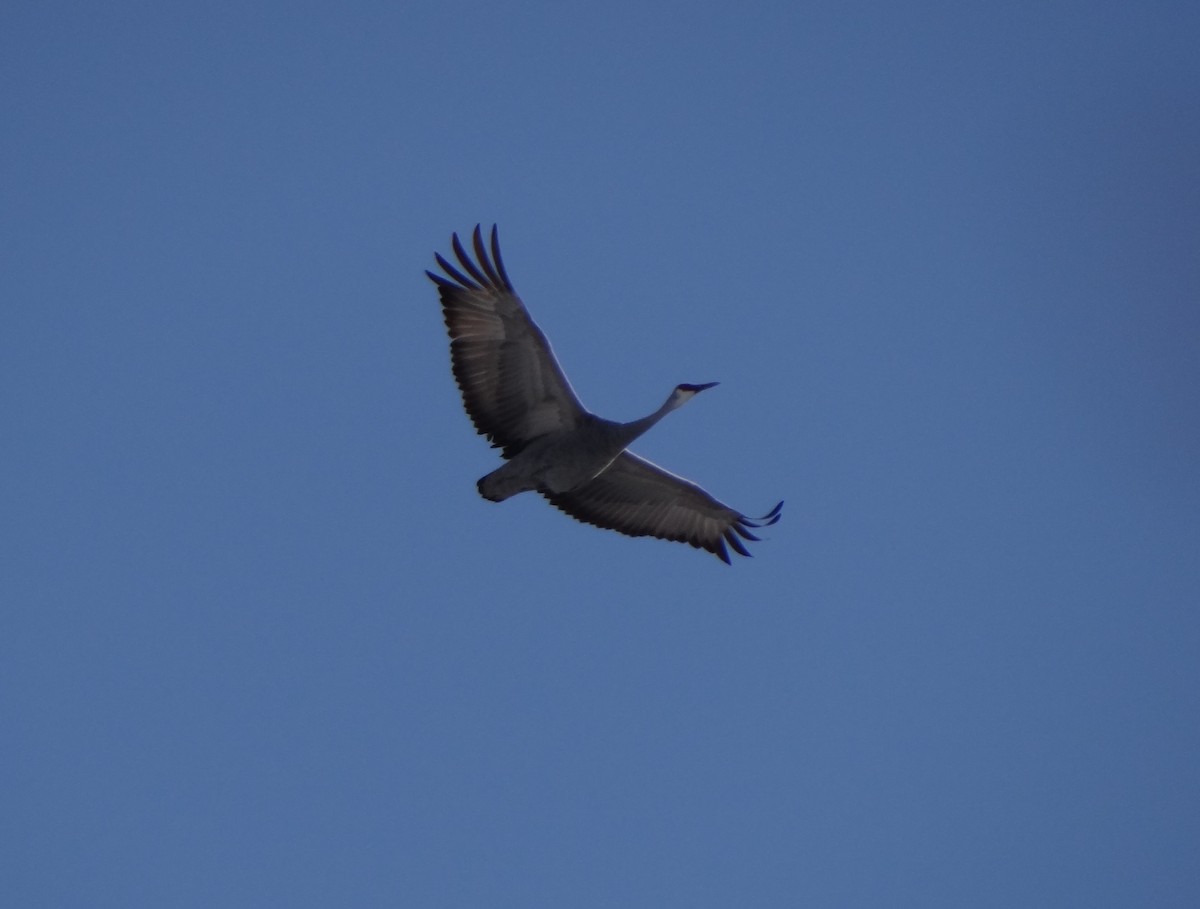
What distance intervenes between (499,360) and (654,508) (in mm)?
3118

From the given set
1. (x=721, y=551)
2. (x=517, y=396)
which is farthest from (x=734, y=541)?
(x=517, y=396)

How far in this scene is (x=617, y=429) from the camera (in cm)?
1538

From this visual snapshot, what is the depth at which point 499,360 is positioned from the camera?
51.0ft

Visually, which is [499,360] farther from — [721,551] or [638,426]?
[721,551]

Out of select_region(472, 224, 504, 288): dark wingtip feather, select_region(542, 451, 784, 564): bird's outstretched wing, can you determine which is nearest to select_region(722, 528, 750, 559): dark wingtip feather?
select_region(542, 451, 784, 564): bird's outstretched wing

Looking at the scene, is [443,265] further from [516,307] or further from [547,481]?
[547,481]

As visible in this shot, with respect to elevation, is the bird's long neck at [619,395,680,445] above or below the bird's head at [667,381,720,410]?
below

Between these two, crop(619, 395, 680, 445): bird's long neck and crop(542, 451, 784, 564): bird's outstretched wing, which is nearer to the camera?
crop(619, 395, 680, 445): bird's long neck

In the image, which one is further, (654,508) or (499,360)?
(654,508)

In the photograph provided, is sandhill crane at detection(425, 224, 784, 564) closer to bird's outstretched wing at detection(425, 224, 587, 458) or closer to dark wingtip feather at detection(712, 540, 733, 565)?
bird's outstretched wing at detection(425, 224, 587, 458)

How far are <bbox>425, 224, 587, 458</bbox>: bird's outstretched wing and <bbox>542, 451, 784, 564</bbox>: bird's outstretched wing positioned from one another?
106cm

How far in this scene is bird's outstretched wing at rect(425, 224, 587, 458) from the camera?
15094 millimetres

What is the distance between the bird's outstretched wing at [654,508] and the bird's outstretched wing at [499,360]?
106 centimetres

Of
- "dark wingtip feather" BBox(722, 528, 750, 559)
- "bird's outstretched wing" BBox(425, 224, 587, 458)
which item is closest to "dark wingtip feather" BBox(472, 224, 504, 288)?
"bird's outstretched wing" BBox(425, 224, 587, 458)
